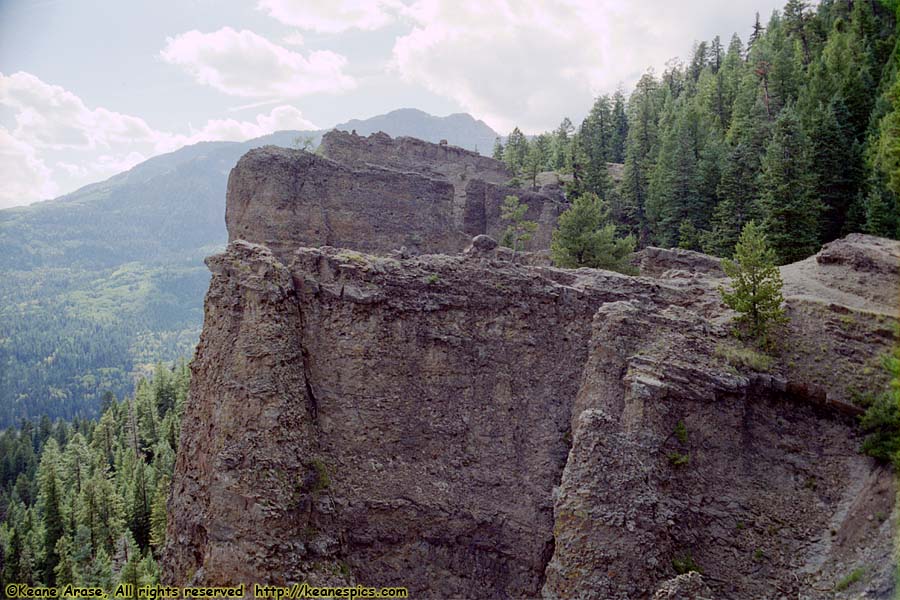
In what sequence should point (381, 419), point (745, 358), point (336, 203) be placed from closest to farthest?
1. point (381, 419)
2. point (745, 358)
3. point (336, 203)

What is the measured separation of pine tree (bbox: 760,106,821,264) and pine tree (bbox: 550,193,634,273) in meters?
9.86

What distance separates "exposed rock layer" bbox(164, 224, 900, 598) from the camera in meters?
18.1

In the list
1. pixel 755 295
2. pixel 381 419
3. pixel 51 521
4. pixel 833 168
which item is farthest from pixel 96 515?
pixel 833 168

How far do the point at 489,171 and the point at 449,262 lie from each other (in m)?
42.7

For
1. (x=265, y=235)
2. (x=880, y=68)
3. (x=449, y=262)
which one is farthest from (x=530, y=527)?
(x=880, y=68)

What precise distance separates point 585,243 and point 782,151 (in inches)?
643

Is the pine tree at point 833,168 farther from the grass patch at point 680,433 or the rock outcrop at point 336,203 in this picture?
the grass patch at point 680,433

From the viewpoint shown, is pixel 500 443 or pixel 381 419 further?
pixel 500 443

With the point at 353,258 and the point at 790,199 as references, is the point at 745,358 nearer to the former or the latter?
the point at 353,258

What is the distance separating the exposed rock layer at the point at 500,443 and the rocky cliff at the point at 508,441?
0.07 metres

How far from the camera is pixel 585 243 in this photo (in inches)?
1555

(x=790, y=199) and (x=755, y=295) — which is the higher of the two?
(x=790, y=199)

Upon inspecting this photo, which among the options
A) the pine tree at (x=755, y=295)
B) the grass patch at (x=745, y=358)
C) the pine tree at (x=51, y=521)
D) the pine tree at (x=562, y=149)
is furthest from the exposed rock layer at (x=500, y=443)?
the pine tree at (x=562, y=149)

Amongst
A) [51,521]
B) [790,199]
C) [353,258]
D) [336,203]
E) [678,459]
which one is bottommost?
[51,521]
